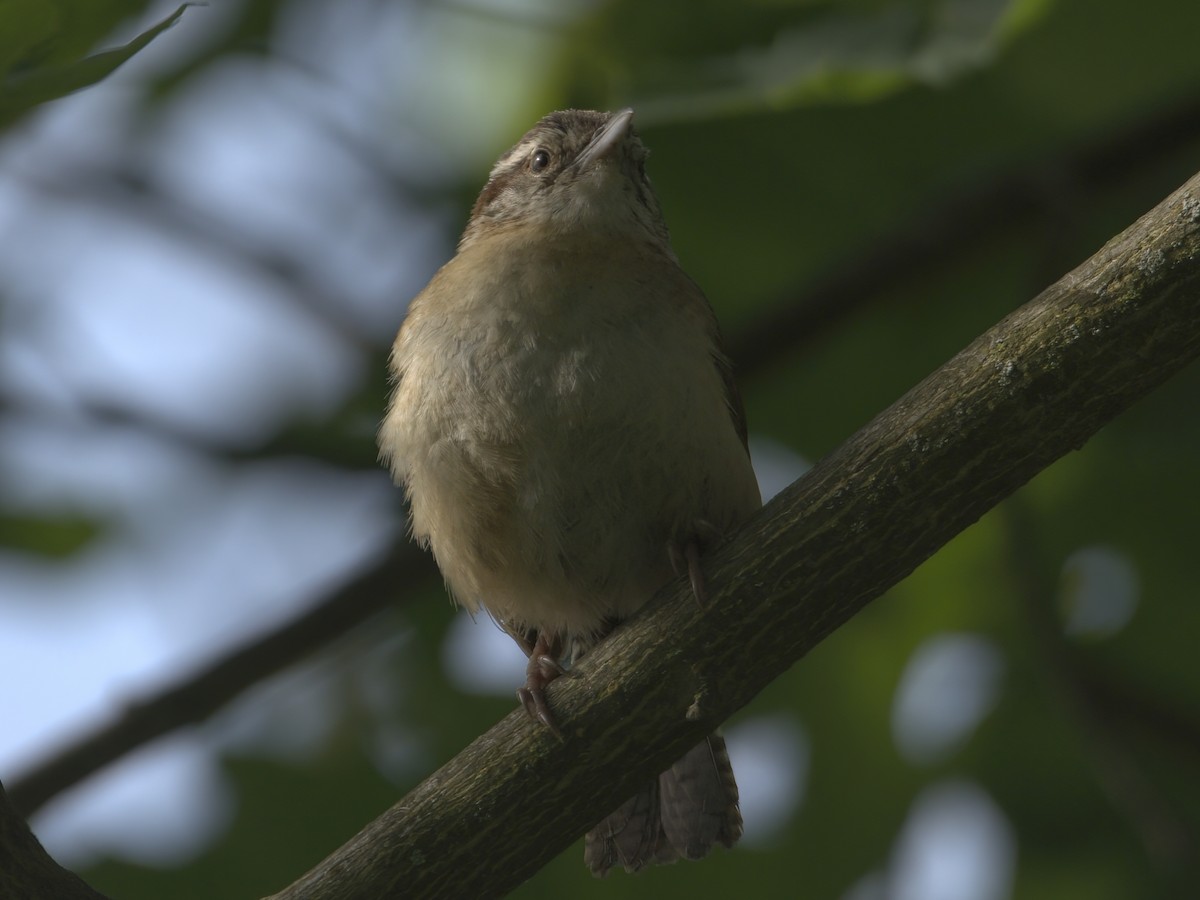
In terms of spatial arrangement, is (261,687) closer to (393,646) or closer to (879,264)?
(393,646)

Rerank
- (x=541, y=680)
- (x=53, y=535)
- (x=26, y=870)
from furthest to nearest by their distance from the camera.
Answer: (x=53, y=535), (x=541, y=680), (x=26, y=870)

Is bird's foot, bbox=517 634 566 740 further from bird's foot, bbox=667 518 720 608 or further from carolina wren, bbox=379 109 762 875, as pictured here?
bird's foot, bbox=667 518 720 608

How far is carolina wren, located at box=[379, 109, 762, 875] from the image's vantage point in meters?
4.16

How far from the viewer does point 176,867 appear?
5672 mm

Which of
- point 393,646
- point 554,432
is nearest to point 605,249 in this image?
point 554,432

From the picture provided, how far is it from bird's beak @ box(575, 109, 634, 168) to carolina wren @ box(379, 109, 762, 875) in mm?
12

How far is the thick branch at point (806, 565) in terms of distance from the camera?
291cm

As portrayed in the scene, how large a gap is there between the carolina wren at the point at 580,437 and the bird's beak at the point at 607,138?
0.04 feet

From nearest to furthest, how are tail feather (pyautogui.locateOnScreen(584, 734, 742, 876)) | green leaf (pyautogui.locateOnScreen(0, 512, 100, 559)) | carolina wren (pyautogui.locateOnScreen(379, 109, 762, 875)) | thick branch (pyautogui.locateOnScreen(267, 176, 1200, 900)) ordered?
thick branch (pyautogui.locateOnScreen(267, 176, 1200, 900)) < carolina wren (pyautogui.locateOnScreen(379, 109, 762, 875)) < tail feather (pyautogui.locateOnScreen(584, 734, 742, 876)) < green leaf (pyautogui.locateOnScreen(0, 512, 100, 559))

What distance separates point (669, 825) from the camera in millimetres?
4719

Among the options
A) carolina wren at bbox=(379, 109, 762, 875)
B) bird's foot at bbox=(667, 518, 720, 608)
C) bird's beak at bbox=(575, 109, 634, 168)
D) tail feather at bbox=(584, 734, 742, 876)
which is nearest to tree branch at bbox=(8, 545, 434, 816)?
carolina wren at bbox=(379, 109, 762, 875)

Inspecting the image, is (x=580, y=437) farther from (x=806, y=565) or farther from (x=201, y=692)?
(x=201, y=692)

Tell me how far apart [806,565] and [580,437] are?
3.86 ft

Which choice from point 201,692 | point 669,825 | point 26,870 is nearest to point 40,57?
point 26,870
